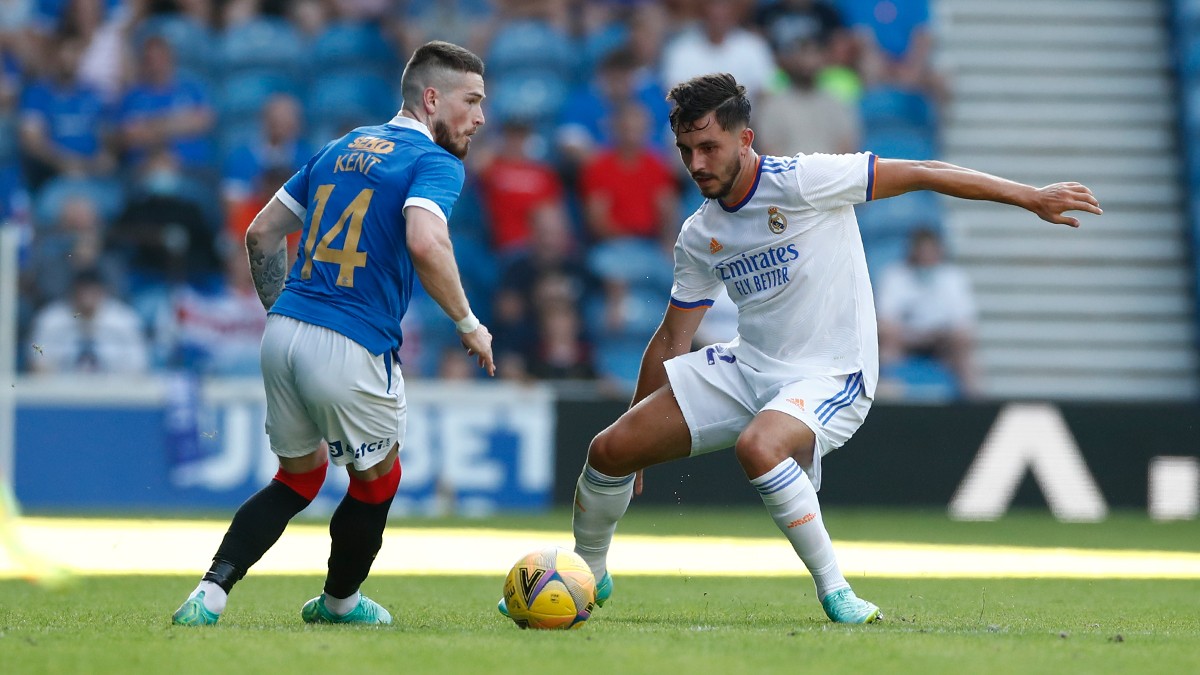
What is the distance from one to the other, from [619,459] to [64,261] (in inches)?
326

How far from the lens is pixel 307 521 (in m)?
12.6

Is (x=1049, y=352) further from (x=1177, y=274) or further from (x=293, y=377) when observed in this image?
(x=293, y=377)

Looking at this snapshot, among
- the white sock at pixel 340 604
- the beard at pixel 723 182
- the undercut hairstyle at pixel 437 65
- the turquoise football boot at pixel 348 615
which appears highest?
the undercut hairstyle at pixel 437 65

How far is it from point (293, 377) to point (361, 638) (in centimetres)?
107

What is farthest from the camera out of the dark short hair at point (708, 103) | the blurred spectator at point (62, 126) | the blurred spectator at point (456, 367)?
the blurred spectator at point (62, 126)

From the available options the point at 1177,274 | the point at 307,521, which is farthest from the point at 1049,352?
the point at 307,521

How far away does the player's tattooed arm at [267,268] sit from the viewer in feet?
21.0

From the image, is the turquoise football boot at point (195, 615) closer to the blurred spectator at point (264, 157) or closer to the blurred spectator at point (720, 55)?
the blurred spectator at point (264, 157)

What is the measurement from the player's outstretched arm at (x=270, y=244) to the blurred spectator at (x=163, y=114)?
926 centimetres

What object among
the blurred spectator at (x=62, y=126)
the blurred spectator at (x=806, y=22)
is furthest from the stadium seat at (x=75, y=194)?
the blurred spectator at (x=806, y=22)

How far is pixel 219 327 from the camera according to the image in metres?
13.8

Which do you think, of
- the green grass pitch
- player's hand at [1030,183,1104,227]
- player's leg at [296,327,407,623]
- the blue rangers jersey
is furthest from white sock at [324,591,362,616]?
player's hand at [1030,183,1104,227]

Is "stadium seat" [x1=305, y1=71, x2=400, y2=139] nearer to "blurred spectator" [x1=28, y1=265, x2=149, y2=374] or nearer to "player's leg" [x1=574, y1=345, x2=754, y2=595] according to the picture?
"blurred spectator" [x1=28, y1=265, x2=149, y2=374]

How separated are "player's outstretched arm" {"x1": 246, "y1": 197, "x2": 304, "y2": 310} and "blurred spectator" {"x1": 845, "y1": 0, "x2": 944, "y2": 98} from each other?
1121cm
